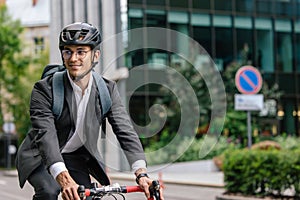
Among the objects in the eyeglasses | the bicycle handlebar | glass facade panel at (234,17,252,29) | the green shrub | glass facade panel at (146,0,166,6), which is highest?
glass facade panel at (146,0,166,6)

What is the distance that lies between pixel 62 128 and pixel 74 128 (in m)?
0.07

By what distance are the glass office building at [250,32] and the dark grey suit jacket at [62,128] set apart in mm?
28477

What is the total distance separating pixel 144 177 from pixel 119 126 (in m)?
0.40

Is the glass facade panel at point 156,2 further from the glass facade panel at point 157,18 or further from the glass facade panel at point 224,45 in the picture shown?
the glass facade panel at point 224,45

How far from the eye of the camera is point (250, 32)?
35844 millimetres

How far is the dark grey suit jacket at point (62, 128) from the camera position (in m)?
3.47

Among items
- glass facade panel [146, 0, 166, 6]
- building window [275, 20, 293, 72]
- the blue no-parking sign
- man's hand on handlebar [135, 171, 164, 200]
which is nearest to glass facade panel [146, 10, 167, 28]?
glass facade panel [146, 0, 166, 6]

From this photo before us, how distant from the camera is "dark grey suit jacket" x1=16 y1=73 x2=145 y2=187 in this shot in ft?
11.4

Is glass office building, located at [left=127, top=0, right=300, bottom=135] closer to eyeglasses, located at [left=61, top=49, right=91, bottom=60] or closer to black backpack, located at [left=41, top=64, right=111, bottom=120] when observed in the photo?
black backpack, located at [left=41, top=64, right=111, bottom=120]

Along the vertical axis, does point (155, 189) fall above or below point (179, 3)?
below

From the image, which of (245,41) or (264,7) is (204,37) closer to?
(245,41)

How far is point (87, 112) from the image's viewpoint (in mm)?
3609

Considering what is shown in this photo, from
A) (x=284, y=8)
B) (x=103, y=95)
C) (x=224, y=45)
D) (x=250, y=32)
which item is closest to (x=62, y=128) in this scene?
(x=103, y=95)

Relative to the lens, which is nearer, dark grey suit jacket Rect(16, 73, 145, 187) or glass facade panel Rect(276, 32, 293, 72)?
dark grey suit jacket Rect(16, 73, 145, 187)
